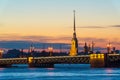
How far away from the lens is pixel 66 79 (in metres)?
141

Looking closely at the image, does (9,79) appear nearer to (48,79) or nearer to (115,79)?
(48,79)

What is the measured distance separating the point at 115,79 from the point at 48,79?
508 inches

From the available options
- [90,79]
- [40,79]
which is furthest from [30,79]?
[90,79]

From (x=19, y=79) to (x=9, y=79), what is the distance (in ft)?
6.64

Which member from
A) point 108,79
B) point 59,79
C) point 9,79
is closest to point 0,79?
point 9,79

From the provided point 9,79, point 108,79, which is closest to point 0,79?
point 9,79

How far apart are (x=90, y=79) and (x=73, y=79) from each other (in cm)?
318

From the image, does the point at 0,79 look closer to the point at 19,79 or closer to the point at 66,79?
the point at 19,79

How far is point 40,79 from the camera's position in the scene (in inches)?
5615

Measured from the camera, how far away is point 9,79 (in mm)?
143625

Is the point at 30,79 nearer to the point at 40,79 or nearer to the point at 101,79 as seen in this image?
the point at 40,79

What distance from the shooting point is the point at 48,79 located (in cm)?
14400

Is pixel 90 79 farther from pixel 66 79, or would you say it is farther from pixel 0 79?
pixel 0 79

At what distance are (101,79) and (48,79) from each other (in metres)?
10.6
